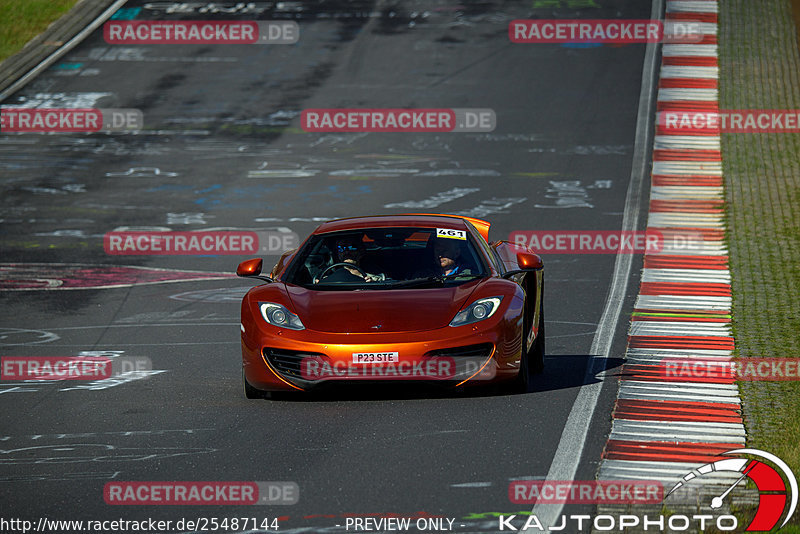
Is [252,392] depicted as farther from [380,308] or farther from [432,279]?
[432,279]

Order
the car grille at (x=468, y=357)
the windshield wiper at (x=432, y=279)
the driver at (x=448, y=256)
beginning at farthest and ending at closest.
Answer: the driver at (x=448, y=256) < the windshield wiper at (x=432, y=279) < the car grille at (x=468, y=357)

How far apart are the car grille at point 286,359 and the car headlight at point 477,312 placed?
3.49ft

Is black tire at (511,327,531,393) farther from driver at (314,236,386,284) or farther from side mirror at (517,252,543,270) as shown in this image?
driver at (314,236,386,284)

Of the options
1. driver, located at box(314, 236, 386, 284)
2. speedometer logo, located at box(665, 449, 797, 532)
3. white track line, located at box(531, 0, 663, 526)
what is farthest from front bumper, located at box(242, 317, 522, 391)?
speedometer logo, located at box(665, 449, 797, 532)

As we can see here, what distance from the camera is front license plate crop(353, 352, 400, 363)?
8.30 metres

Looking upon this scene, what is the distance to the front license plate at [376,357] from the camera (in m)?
8.30

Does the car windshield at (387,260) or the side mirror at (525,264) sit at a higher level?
the car windshield at (387,260)

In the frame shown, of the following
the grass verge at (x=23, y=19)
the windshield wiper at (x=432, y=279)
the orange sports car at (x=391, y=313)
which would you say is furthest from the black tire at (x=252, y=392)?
the grass verge at (x=23, y=19)

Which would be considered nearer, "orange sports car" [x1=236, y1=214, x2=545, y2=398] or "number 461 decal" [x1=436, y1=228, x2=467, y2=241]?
"orange sports car" [x1=236, y1=214, x2=545, y2=398]

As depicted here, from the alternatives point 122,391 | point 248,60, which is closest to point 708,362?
point 122,391

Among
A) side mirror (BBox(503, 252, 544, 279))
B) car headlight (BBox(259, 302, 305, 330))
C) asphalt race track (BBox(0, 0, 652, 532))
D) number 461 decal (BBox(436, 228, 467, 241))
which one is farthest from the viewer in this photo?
number 461 decal (BBox(436, 228, 467, 241))

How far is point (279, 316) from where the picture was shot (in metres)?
8.89

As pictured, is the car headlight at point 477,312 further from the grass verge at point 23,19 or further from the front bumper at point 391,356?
the grass verge at point 23,19

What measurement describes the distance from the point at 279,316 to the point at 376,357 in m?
0.95
